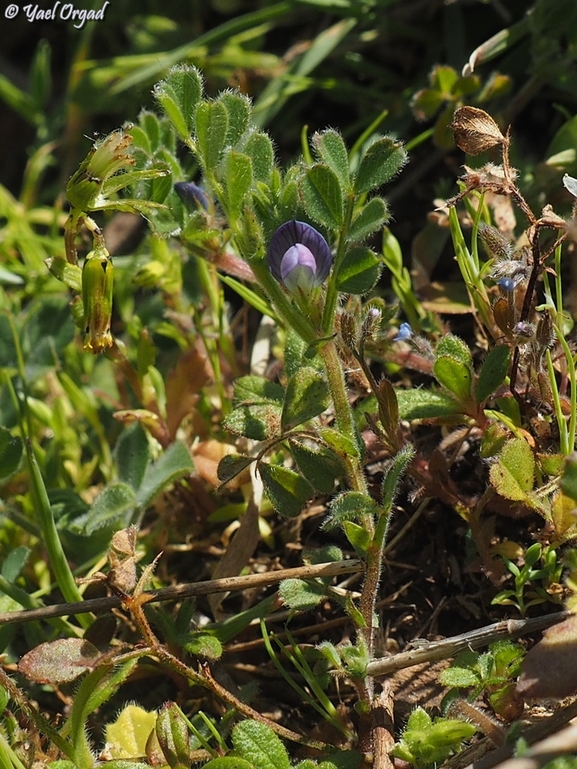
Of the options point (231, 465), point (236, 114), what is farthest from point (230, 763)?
point (236, 114)

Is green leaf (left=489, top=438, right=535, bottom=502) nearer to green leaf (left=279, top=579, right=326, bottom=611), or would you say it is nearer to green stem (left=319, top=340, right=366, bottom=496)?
green stem (left=319, top=340, right=366, bottom=496)

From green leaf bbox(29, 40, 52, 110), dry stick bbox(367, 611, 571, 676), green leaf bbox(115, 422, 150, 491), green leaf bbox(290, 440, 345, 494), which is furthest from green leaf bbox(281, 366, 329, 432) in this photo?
green leaf bbox(29, 40, 52, 110)

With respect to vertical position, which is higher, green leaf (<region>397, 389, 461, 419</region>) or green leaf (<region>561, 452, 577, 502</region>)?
green leaf (<region>561, 452, 577, 502</region>)

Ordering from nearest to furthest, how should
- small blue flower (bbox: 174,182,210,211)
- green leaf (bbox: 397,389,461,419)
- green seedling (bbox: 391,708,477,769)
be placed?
green seedling (bbox: 391,708,477,769) → green leaf (bbox: 397,389,461,419) → small blue flower (bbox: 174,182,210,211)

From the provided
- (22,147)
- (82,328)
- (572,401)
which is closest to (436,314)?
(572,401)

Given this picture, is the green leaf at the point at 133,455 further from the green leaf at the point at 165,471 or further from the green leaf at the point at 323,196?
the green leaf at the point at 323,196

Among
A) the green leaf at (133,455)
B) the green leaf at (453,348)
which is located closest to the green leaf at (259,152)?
the green leaf at (453,348)
